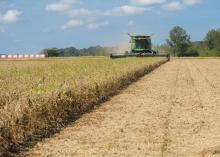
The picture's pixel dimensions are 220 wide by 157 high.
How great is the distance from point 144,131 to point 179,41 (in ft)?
466

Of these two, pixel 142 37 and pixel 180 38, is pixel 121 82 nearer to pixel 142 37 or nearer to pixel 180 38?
pixel 142 37

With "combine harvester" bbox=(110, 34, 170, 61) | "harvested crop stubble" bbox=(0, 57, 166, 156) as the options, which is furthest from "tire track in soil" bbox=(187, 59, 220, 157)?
"combine harvester" bbox=(110, 34, 170, 61)

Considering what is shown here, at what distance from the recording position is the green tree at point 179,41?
492 ft

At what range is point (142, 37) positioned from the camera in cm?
6294

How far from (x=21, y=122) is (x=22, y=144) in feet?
1.31

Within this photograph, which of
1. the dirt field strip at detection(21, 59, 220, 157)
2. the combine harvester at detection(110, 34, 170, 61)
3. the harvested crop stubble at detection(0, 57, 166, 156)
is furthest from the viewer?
the combine harvester at detection(110, 34, 170, 61)

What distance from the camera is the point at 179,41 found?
152250 mm

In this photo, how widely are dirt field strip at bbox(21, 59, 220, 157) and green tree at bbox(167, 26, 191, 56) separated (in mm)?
132831

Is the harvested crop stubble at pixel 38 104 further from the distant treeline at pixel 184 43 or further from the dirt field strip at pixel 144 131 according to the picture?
the distant treeline at pixel 184 43

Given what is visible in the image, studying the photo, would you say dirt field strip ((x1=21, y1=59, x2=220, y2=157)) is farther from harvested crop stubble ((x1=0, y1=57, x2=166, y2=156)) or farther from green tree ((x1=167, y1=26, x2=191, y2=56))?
green tree ((x1=167, y1=26, x2=191, y2=56))

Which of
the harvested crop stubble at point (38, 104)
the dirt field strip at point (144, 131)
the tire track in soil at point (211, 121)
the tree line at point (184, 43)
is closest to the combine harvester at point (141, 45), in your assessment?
the tire track in soil at point (211, 121)

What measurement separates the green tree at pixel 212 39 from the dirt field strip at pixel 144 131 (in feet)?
426

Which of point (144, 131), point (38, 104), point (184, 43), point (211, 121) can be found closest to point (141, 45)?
point (211, 121)

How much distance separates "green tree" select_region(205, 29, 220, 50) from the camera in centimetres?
14562
